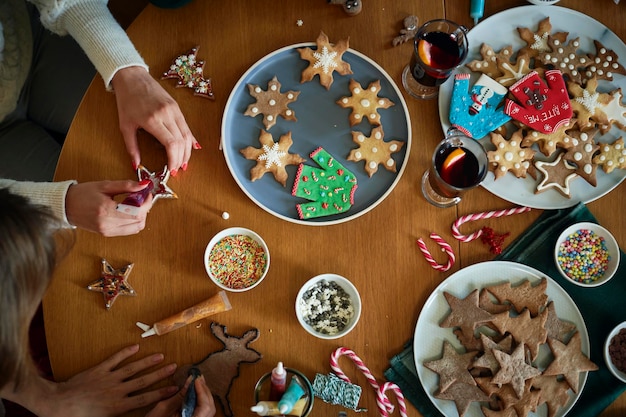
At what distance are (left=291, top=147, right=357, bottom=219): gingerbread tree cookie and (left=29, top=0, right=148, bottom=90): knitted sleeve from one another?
0.50 meters

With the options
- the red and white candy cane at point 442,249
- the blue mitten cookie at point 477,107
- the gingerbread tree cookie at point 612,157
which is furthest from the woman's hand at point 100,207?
the gingerbread tree cookie at point 612,157

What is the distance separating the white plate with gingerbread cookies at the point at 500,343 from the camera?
125 centimetres

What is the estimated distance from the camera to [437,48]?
1.35m

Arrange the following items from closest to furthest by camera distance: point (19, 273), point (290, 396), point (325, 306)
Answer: point (19, 273) → point (290, 396) → point (325, 306)

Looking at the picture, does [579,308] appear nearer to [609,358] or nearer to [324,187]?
[609,358]

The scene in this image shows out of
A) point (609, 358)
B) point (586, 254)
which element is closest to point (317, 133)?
point (586, 254)

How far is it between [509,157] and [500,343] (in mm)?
472

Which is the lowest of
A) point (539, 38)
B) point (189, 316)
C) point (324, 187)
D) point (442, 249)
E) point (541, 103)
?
point (189, 316)

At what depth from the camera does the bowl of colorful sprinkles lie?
4.24 ft

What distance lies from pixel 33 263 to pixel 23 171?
713 mm

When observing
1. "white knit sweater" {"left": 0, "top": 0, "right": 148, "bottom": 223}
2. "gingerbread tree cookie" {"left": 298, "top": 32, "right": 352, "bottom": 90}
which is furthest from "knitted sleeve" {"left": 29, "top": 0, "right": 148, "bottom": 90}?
"gingerbread tree cookie" {"left": 298, "top": 32, "right": 352, "bottom": 90}

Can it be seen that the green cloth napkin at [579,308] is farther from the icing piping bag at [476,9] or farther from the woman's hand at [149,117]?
the woman's hand at [149,117]

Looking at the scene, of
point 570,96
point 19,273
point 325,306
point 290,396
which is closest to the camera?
point 19,273

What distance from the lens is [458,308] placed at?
4.21 ft
